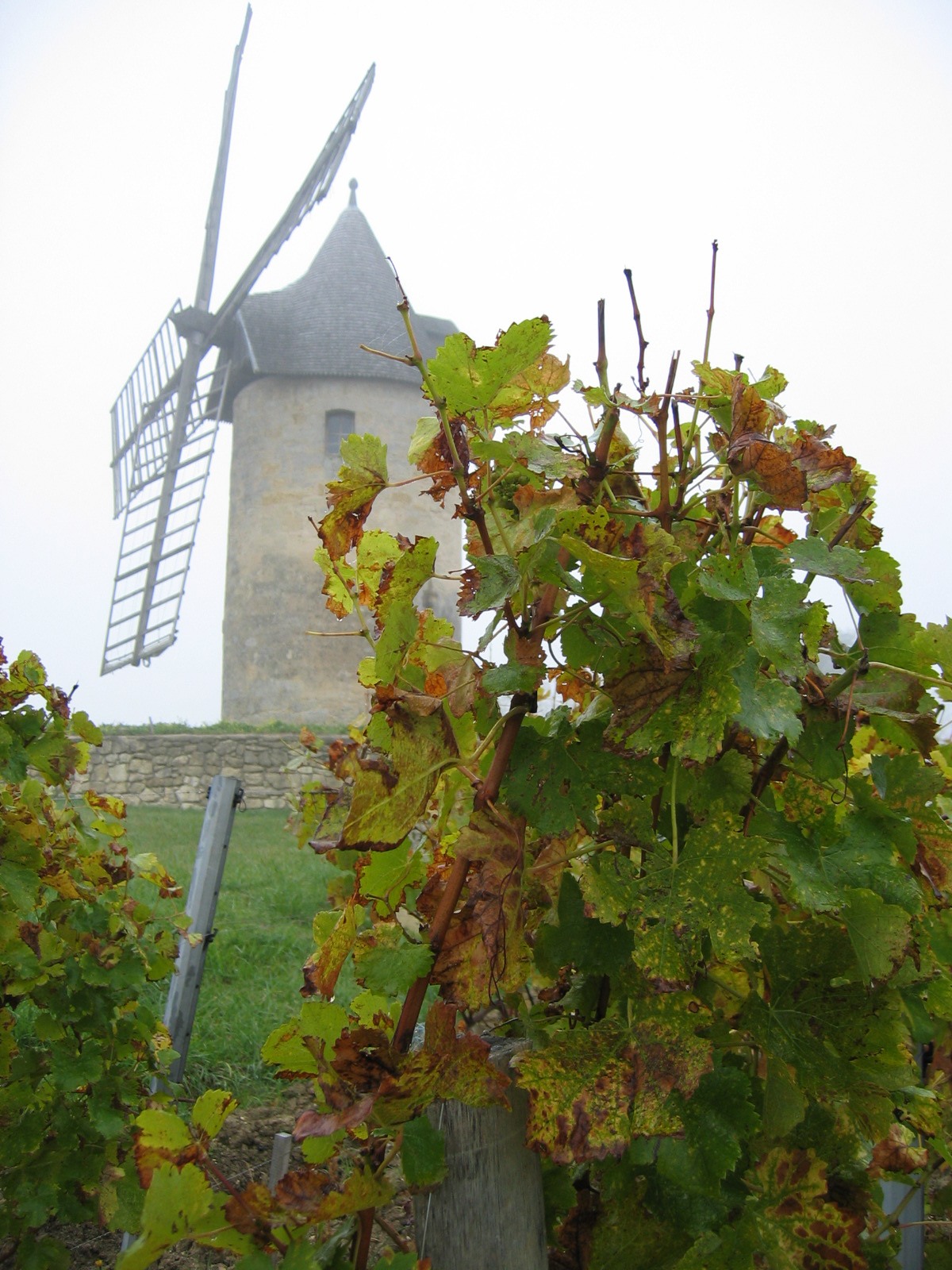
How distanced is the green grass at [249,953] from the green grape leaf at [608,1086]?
1647 mm

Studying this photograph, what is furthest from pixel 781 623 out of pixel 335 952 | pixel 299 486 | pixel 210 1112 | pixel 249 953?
pixel 299 486

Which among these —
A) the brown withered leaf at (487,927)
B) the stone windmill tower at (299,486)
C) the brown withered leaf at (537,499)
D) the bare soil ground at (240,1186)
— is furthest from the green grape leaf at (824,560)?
the stone windmill tower at (299,486)

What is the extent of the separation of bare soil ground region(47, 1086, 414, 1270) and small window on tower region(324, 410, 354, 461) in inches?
433

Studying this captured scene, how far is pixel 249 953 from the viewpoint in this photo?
3984 millimetres

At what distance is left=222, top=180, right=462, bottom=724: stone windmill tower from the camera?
12.7 meters

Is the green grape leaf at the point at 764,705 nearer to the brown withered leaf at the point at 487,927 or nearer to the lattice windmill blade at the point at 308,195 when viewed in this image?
the brown withered leaf at the point at 487,927

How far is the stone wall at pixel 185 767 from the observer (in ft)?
35.9

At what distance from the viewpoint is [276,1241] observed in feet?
1.91

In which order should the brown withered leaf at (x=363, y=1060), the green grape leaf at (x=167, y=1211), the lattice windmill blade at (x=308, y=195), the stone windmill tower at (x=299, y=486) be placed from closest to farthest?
1. the green grape leaf at (x=167, y=1211)
2. the brown withered leaf at (x=363, y=1060)
3. the stone windmill tower at (x=299, y=486)
4. the lattice windmill blade at (x=308, y=195)

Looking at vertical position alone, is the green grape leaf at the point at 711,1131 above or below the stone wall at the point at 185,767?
below

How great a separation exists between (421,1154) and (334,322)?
553 inches

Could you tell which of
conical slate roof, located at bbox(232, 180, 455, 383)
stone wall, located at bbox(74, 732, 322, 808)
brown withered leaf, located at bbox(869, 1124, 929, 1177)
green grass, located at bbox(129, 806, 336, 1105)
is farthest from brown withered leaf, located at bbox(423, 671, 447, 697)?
conical slate roof, located at bbox(232, 180, 455, 383)

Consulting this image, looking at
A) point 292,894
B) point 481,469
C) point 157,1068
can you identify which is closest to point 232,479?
point 292,894

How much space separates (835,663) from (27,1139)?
155 centimetres
